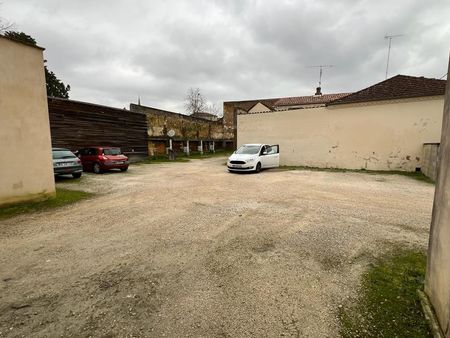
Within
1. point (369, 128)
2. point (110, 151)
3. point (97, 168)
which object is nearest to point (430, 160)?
point (369, 128)

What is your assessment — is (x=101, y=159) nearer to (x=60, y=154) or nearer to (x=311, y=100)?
(x=60, y=154)

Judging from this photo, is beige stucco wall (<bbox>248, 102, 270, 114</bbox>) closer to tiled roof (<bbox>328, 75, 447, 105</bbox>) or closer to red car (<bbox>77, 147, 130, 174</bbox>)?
tiled roof (<bbox>328, 75, 447, 105</bbox>)

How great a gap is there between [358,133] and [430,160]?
444cm

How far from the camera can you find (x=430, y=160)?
11977 millimetres

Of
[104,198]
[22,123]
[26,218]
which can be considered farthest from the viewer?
[104,198]

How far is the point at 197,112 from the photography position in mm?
43781

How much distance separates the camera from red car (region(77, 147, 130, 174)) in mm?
13391

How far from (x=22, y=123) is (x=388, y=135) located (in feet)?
57.5

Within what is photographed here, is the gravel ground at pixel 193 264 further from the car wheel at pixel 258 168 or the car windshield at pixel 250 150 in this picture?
the car windshield at pixel 250 150

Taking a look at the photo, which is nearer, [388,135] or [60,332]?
[60,332]

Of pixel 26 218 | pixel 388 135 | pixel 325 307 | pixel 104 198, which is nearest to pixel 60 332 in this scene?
pixel 325 307

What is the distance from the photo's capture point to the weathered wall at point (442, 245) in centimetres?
219

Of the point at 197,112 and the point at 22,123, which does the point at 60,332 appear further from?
the point at 197,112


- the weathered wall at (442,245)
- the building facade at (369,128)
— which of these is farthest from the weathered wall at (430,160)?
the weathered wall at (442,245)
